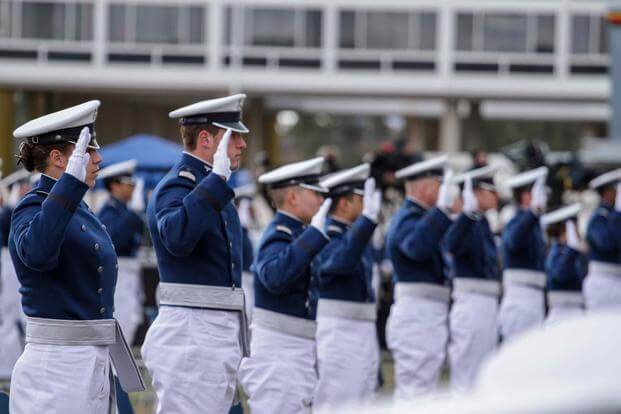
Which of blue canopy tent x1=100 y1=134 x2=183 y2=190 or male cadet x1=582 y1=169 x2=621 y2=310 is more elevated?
blue canopy tent x1=100 y1=134 x2=183 y2=190

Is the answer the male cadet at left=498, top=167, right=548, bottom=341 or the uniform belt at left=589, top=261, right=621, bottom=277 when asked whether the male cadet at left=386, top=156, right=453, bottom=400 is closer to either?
the male cadet at left=498, top=167, right=548, bottom=341

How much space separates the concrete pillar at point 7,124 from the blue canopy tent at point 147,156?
71.9ft

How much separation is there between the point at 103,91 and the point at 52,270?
49.4 metres

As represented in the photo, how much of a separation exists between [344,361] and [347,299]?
40 cm

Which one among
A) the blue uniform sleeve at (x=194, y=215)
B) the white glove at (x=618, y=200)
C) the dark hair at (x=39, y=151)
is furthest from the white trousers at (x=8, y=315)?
the dark hair at (x=39, y=151)

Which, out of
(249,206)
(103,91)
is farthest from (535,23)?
(249,206)

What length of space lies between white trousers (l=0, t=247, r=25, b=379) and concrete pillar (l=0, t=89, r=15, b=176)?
33.7 metres

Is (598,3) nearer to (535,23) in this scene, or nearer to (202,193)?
(535,23)

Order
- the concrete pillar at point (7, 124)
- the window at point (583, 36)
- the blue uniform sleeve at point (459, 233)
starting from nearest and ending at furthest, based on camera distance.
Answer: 1. the blue uniform sleeve at point (459, 233)
2. the concrete pillar at point (7, 124)
3. the window at point (583, 36)

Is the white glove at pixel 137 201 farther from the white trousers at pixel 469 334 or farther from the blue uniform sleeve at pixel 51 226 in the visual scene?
the blue uniform sleeve at pixel 51 226

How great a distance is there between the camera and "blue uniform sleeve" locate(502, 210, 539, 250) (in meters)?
11.5

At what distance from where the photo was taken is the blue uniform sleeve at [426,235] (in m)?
9.61

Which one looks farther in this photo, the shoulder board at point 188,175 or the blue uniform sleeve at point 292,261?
the blue uniform sleeve at point 292,261

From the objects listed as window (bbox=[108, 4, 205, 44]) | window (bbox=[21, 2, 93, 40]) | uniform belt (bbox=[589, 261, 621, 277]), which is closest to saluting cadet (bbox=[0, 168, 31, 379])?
uniform belt (bbox=[589, 261, 621, 277])
